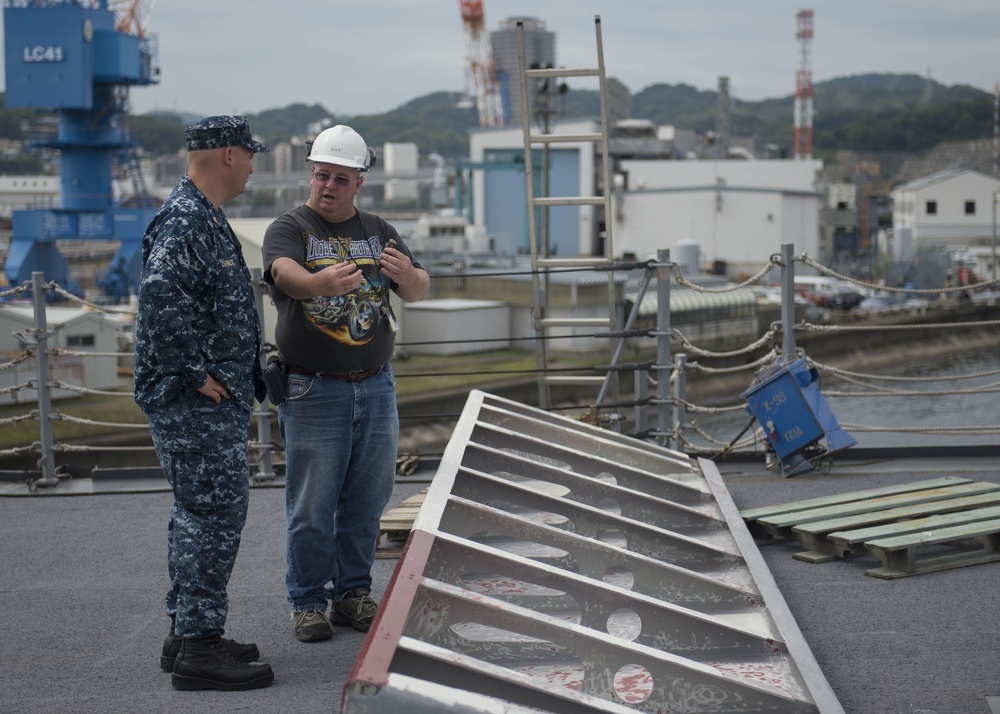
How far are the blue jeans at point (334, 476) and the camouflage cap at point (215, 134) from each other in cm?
90

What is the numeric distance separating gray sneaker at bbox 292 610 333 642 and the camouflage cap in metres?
1.69

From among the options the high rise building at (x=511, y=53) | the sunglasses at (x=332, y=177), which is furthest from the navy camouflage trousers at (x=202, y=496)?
the high rise building at (x=511, y=53)

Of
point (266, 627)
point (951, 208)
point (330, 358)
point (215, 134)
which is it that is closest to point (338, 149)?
point (215, 134)

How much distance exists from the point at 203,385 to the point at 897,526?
320 centimetres

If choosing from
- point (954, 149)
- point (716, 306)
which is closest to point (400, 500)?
point (716, 306)

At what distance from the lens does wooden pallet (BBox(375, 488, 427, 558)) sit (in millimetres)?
5156

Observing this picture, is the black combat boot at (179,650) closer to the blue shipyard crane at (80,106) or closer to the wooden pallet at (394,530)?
the wooden pallet at (394,530)

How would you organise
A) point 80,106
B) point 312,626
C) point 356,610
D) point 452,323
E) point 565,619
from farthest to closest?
point 80,106
point 452,323
point 356,610
point 312,626
point 565,619

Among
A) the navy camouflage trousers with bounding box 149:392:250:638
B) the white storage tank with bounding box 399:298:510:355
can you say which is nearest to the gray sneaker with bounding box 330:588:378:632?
the navy camouflage trousers with bounding box 149:392:250:638

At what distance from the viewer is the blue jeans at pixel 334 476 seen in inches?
155

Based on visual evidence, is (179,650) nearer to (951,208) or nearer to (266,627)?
(266,627)

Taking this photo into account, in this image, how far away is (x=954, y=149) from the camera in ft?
443

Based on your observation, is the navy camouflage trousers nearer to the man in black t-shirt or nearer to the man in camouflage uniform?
the man in camouflage uniform

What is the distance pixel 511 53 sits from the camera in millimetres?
137250
